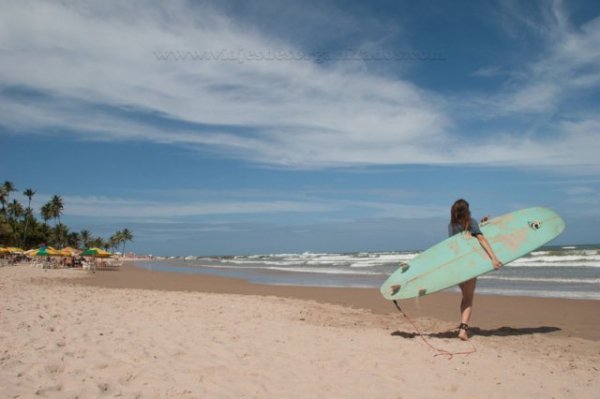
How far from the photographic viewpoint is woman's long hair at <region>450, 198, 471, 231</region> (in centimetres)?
539

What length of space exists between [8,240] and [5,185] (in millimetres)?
11742

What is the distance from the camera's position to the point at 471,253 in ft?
18.4

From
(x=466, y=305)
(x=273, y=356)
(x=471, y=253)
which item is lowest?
(x=273, y=356)

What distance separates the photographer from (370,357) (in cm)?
445

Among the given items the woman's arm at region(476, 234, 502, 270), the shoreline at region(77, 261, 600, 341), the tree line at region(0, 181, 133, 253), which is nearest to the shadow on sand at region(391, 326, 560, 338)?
the shoreline at region(77, 261, 600, 341)

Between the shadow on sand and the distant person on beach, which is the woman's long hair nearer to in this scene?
the distant person on beach

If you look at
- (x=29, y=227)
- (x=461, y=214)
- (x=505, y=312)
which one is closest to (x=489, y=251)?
(x=461, y=214)

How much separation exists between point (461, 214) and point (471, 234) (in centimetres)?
32

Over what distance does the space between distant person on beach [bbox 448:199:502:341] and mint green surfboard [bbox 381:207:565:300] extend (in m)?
0.10

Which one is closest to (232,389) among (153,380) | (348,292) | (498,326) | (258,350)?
(153,380)

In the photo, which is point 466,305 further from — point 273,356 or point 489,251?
point 273,356

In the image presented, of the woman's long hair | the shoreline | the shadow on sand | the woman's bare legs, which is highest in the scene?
the woman's long hair

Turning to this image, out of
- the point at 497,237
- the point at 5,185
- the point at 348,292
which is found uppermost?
the point at 5,185

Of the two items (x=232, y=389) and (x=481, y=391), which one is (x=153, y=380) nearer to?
(x=232, y=389)
